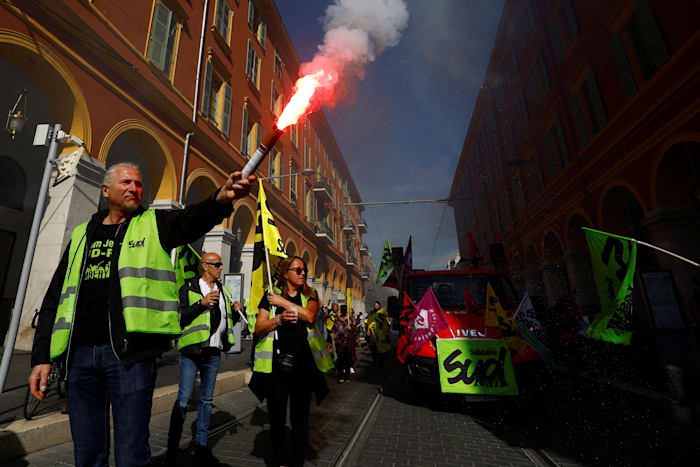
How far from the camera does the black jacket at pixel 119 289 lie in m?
1.63

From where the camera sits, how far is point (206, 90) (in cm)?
1177

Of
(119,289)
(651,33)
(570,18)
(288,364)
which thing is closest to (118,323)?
(119,289)

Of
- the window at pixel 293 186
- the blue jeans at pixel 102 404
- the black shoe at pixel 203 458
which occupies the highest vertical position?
the window at pixel 293 186

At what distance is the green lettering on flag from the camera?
464 cm

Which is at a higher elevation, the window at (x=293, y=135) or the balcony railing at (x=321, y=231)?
the window at (x=293, y=135)

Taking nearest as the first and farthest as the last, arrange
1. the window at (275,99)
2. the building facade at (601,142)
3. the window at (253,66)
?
the building facade at (601,142)
the window at (253,66)
the window at (275,99)

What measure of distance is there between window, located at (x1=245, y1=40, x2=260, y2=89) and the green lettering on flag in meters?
14.3

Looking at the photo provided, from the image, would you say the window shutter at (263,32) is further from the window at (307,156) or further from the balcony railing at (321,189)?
the balcony railing at (321,189)

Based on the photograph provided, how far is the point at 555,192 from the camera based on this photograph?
1525 centimetres

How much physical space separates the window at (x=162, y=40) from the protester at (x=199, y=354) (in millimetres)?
8868

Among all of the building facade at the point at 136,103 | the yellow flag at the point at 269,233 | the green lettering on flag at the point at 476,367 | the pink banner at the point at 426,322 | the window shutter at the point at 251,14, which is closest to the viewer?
the yellow flag at the point at 269,233

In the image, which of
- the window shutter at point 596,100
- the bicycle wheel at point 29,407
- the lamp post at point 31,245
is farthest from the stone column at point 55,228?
the window shutter at point 596,100

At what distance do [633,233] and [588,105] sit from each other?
4905 mm

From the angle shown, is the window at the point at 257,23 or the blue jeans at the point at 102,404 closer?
the blue jeans at the point at 102,404
